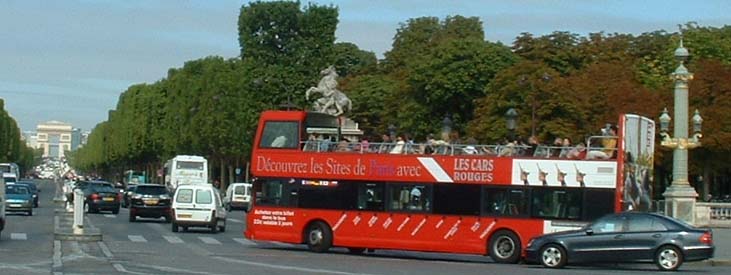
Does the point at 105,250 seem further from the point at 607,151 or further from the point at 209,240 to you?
the point at 607,151

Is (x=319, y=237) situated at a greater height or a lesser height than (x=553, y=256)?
greater

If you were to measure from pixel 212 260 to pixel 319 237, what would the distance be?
20.5 ft

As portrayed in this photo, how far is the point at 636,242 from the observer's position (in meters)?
31.7

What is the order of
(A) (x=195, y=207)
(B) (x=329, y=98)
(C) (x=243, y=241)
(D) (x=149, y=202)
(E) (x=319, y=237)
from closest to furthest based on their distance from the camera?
(E) (x=319, y=237) < (C) (x=243, y=241) < (A) (x=195, y=207) < (D) (x=149, y=202) < (B) (x=329, y=98)

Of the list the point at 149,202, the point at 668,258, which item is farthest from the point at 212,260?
the point at 149,202

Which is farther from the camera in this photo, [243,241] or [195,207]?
[195,207]

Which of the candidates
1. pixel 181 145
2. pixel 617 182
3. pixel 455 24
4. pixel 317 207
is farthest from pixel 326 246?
pixel 455 24

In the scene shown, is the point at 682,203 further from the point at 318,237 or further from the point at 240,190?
the point at 240,190

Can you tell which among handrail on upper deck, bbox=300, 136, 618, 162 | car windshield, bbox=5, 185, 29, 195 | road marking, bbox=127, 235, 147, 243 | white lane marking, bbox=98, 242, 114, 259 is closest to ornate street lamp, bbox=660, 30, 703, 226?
handrail on upper deck, bbox=300, 136, 618, 162

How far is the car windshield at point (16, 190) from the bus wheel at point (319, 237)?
31388 millimetres

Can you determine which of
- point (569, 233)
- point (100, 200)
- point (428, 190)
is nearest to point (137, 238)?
point (428, 190)

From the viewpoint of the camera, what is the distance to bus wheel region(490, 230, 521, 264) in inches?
1366

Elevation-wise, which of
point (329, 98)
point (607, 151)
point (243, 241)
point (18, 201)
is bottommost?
point (243, 241)

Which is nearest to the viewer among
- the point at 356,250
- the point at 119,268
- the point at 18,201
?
the point at 119,268
